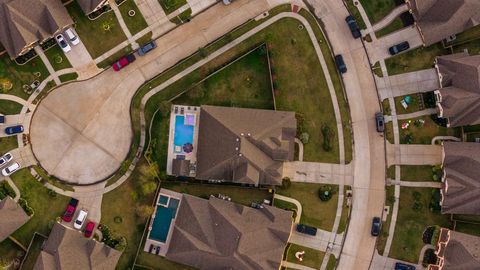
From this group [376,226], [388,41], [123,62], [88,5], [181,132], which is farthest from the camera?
[388,41]

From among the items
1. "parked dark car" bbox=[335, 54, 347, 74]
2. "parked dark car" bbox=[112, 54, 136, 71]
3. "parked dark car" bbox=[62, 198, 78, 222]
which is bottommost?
"parked dark car" bbox=[62, 198, 78, 222]

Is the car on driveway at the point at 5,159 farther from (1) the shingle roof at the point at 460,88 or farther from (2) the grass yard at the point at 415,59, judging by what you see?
(1) the shingle roof at the point at 460,88

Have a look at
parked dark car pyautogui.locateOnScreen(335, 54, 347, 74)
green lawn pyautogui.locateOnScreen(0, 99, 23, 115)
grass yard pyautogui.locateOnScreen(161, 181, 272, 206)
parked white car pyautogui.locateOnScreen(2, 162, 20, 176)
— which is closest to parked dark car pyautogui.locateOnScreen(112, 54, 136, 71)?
green lawn pyautogui.locateOnScreen(0, 99, 23, 115)

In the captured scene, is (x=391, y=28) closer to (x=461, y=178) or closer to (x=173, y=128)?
(x=461, y=178)

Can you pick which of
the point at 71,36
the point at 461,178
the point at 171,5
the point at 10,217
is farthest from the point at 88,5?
the point at 461,178

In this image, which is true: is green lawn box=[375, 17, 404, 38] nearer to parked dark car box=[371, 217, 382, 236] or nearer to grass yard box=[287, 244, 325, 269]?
parked dark car box=[371, 217, 382, 236]

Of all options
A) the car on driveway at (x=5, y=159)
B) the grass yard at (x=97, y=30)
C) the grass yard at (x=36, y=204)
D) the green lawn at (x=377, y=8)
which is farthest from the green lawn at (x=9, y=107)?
the green lawn at (x=377, y=8)
